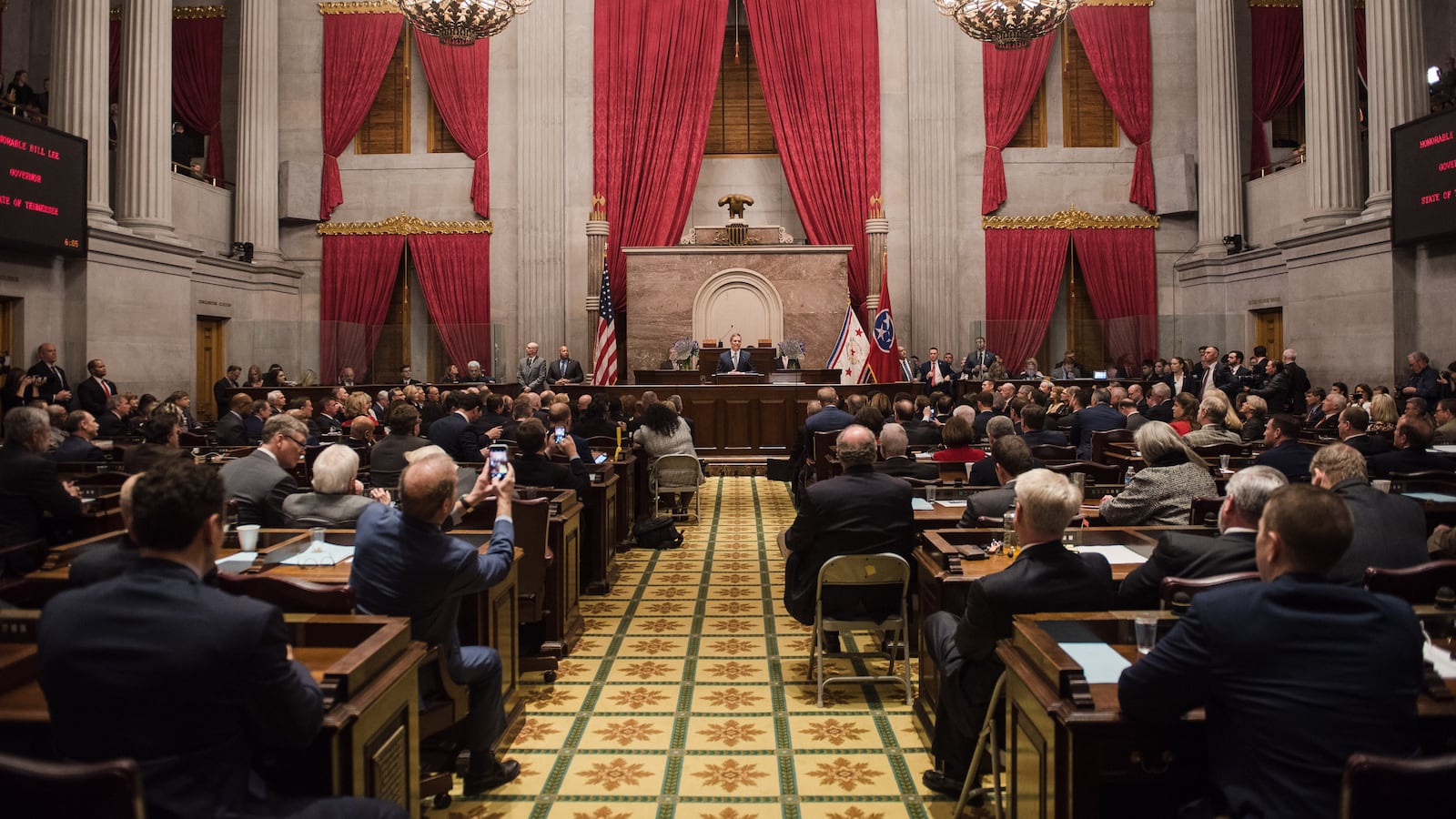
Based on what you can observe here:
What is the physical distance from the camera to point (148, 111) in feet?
41.0

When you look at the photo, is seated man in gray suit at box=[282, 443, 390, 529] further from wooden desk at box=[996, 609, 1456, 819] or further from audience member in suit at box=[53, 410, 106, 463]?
audience member in suit at box=[53, 410, 106, 463]

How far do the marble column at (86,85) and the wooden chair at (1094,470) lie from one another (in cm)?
1113

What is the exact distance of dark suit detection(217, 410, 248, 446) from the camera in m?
7.97

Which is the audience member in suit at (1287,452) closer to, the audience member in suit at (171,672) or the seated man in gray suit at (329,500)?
the seated man in gray suit at (329,500)

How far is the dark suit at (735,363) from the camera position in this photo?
43.3 feet

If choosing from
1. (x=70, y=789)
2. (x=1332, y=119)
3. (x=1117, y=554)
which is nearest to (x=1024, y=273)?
(x=1332, y=119)

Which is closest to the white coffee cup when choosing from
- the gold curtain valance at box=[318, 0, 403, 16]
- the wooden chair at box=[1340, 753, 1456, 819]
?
the wooden chair at box=[1340, 753, 1456, 819]

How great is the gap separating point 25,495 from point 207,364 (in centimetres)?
1084

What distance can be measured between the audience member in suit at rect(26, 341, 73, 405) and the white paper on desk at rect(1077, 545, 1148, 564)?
10417mm

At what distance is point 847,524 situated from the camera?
13.8 feet

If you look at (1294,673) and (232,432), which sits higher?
(232,432)

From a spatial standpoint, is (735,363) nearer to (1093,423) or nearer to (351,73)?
(1093,423)

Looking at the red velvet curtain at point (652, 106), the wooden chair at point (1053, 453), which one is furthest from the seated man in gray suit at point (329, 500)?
the red velvet curtain at point (652, 106)

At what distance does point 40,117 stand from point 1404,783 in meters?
14.5
